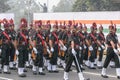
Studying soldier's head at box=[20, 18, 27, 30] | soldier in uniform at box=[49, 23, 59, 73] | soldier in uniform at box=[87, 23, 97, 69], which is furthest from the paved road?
soldier's head at box=[20, 18, 27, 30]

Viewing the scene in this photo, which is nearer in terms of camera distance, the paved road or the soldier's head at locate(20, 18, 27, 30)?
the paved road

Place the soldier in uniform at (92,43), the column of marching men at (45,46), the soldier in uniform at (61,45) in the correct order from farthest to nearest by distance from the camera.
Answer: the soldier in uniform at (92,43)
the soldier in uniform at (61,45)
the column of marching men at (45,46)

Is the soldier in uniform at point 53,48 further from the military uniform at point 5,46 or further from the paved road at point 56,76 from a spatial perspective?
the military uniform at point 5,46

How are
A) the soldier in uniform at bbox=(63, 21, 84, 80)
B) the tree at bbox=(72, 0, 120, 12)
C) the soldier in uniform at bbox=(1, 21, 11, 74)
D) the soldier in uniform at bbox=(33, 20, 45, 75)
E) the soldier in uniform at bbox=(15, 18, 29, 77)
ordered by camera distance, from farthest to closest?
the tree at bbox=(72, 0, 120, 12)
the soldier in uniform at bbox=(1, 21, 11, 74)
the soldier in uniform at bbox=(33, 20, 45, 75)
the soldier in uniform at bbox=(15, 18, 29, 77)
the soldier in uniform at bbox=(63, 21, 84, 80)

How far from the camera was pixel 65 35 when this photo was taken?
49.6 feet

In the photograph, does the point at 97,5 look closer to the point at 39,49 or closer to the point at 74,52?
the point at 39,49

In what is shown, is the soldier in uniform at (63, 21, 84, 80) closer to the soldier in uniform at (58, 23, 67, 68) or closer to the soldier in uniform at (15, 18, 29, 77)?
the soldier in uniform at (58, 23, 67, 68)

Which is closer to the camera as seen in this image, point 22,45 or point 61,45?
point 22,45

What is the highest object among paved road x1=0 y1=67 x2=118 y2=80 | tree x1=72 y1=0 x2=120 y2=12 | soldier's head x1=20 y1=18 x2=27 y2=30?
soldier's head x1=20 y1=18 x2=27 y2=30

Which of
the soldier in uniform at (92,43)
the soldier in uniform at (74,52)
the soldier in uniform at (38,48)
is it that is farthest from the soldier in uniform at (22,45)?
the soldier in uniform at (92,43)

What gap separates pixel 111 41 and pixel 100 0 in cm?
3478

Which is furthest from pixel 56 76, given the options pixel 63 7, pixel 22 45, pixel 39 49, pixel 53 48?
pixel 63 7

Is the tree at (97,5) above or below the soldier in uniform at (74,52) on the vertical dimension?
below

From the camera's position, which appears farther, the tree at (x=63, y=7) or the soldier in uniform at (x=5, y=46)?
the tree at (x=63, y=7)
